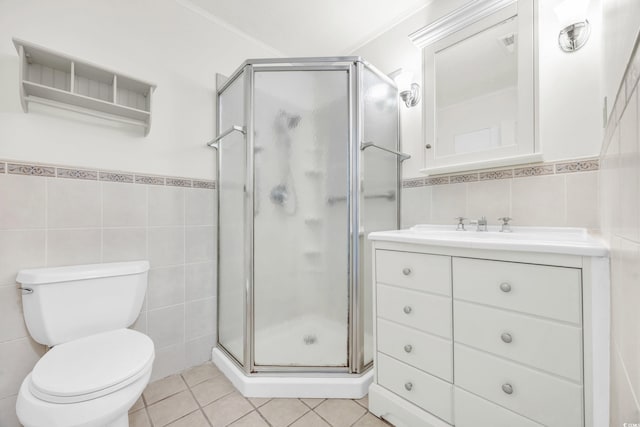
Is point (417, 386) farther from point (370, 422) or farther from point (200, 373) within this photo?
point (200, 373)

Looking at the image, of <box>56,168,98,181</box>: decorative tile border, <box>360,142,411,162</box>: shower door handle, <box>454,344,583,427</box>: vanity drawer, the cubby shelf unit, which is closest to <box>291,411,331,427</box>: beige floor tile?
<box>454,344,583,427</box>: vanity drawer

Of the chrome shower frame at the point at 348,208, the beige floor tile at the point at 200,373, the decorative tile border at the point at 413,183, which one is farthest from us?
the decorative tile border at the point at 413,183

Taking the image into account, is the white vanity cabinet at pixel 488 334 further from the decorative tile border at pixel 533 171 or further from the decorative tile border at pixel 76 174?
the decorative tile border at pixel 76 174

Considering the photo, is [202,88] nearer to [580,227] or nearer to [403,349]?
A: [403,349]

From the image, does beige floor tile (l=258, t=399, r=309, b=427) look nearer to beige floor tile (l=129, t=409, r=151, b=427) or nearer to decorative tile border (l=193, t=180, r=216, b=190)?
beige floor tile (l=129, t=409, r=151, b=427)

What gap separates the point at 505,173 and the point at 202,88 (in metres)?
1.99

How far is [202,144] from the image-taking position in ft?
5.88

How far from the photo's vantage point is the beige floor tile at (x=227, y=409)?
4.13ft

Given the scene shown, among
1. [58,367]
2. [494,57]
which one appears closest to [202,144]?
[58,367]

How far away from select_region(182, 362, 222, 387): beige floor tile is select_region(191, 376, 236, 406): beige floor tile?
4 centimetres

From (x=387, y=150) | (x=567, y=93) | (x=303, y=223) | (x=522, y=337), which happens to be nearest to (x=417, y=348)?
(x=522, y=337)

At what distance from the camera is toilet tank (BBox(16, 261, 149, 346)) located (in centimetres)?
111

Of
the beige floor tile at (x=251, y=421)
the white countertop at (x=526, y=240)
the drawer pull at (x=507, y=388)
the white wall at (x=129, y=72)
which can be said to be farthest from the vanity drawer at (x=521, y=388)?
the white wall at (x=129, y=72)

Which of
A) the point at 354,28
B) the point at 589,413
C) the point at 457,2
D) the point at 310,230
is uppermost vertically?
the point at 354,28
